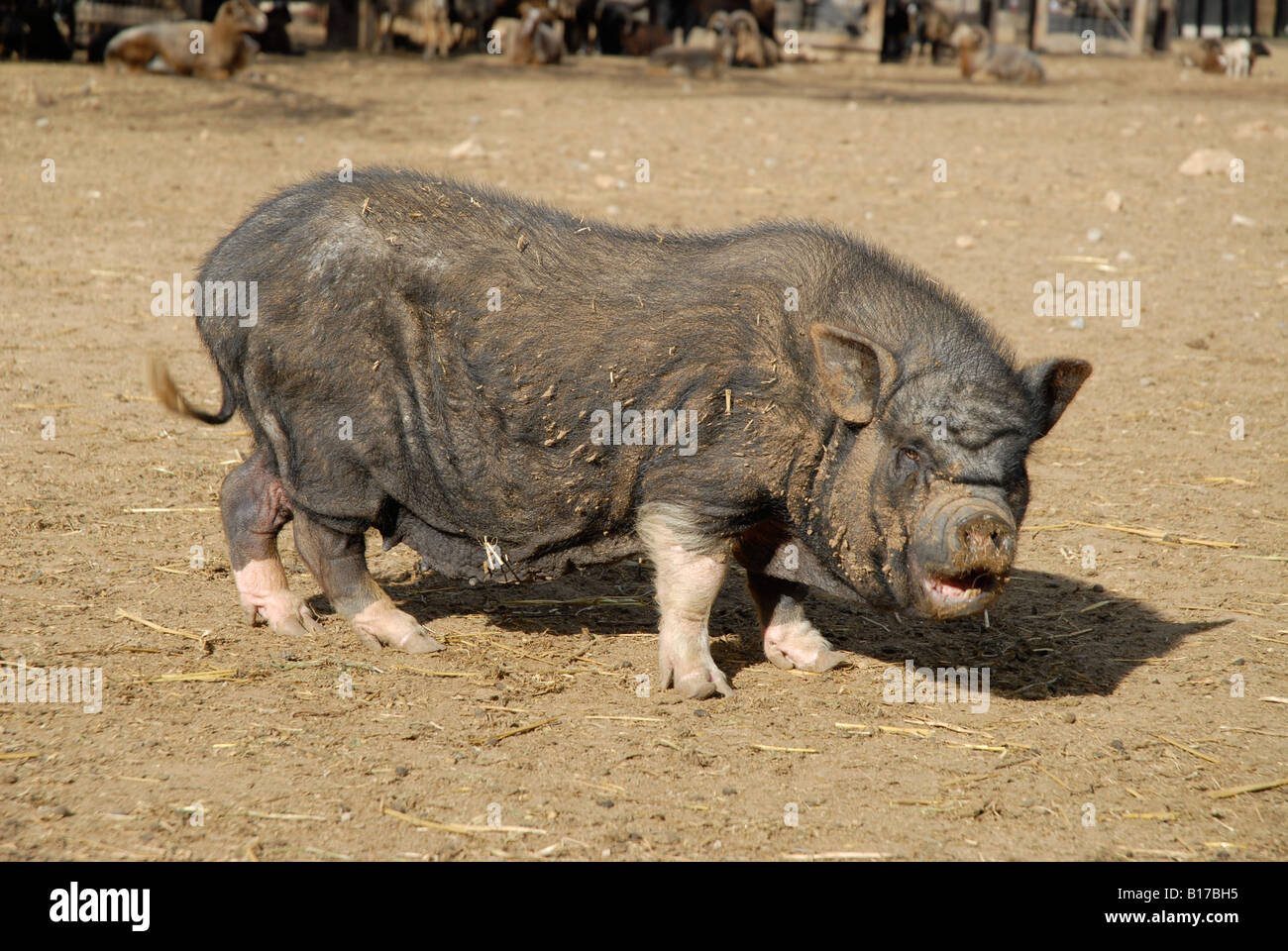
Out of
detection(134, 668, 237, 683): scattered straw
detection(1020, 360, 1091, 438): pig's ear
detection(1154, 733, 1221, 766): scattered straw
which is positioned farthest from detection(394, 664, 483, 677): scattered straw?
detection(1154, 733, 1221, 766): scattered straw

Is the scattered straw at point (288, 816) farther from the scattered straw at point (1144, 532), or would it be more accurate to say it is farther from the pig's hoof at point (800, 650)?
the scattered straw at point (1144, 532)

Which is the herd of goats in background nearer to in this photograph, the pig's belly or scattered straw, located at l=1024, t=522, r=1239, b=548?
scattered straw, located at l=1024, t=522, r=1239, b=548

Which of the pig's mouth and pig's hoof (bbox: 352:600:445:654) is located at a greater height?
the pig's mouth

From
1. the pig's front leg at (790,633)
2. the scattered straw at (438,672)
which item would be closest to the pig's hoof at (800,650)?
the pig's front leg at (790,633)

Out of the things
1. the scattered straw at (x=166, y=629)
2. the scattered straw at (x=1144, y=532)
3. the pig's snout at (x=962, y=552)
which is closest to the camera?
the pig's snout at (x=962, y=552)

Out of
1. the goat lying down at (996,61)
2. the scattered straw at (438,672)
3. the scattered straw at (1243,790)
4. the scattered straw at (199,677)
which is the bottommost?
the scattered straw at (1243,790)

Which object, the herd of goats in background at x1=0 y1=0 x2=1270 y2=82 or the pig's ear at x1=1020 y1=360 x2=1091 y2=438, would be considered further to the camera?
the herd of goats in background at x1=0 y1=0 x2=1270 y2=82

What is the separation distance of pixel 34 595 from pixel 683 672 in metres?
2.42

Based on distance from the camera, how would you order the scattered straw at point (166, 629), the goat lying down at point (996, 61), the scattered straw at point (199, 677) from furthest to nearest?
the goat lying down at point (996, 61)
the scattered straw at point (166, 629)
the scattered straw at point (199, 677)

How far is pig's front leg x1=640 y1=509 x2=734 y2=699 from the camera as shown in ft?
14.0

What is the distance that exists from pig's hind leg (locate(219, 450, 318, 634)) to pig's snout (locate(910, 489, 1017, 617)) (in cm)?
226

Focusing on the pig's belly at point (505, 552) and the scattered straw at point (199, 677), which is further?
the pig's belly at point (505, 552)

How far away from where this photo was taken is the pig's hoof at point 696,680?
436 centimetres

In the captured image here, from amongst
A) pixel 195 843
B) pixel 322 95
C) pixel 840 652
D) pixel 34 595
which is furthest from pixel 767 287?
pixel 322 95
